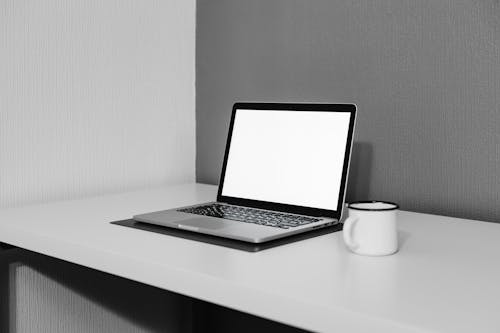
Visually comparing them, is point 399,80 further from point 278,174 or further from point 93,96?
point 93,96

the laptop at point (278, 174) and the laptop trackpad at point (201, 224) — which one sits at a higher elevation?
the laptop at point (278, 174)

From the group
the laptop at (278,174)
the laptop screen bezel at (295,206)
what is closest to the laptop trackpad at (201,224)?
the laptop at (278,174)

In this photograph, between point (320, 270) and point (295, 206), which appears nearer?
point (320, 270)

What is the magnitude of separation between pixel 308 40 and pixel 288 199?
15.4 inches

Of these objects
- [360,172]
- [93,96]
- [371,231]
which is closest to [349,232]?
[371,231]

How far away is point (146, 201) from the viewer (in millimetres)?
1188

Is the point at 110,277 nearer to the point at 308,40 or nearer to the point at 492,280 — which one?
the point at 308,40

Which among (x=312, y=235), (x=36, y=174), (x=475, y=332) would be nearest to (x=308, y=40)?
(x=312, y=235)

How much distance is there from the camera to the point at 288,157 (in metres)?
1.06

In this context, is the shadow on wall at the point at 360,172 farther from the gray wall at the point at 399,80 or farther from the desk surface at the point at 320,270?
the desk surface at the point at 320,270

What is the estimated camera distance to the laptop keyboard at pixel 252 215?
93cm

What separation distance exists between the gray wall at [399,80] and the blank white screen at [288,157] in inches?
6.7

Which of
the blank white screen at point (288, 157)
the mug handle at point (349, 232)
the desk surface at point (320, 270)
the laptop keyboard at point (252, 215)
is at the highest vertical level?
the blank white screen at point (288, 157)

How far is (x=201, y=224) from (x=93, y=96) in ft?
1.58
